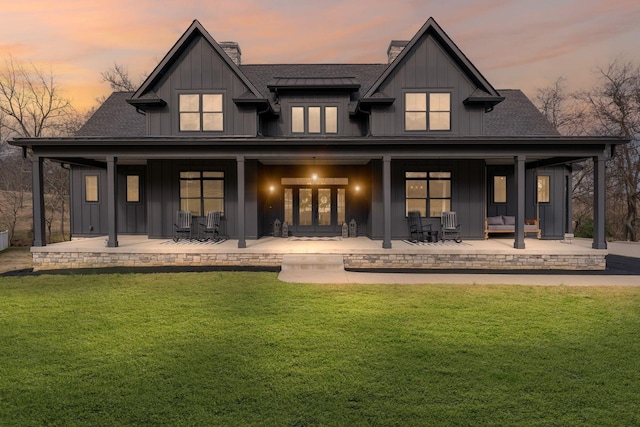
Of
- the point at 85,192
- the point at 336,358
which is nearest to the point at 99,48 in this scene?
the point at 85,192

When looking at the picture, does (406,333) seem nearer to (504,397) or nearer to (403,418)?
(504,397)

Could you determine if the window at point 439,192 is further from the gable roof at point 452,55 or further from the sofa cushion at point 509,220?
the gable roof at point 452,55

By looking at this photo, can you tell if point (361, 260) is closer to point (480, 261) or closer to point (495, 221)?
point (480, 261)

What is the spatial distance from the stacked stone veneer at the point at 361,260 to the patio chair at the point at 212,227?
190cm

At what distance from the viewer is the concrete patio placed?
10367mm

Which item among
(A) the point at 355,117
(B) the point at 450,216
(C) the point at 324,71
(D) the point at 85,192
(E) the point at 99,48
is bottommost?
(B) the point at 450,216

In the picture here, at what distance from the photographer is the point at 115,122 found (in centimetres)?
1525

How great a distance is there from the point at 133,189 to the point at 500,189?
51.7 feet

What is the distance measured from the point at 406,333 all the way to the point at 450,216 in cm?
909

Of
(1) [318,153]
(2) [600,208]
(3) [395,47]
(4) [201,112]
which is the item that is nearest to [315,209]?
(1) [318,153]

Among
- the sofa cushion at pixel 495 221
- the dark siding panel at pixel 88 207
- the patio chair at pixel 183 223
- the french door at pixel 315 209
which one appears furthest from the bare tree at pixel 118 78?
the sofa cushion at pixel 495 221

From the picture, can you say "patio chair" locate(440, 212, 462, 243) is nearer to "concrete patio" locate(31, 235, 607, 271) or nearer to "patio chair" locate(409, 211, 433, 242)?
"patio chair" locate(409, 211, 433, 242)

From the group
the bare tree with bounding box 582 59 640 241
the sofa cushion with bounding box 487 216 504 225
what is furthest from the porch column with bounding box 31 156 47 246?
the bare tree with bounding box 582 59 640 241

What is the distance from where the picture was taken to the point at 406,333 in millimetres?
4805
